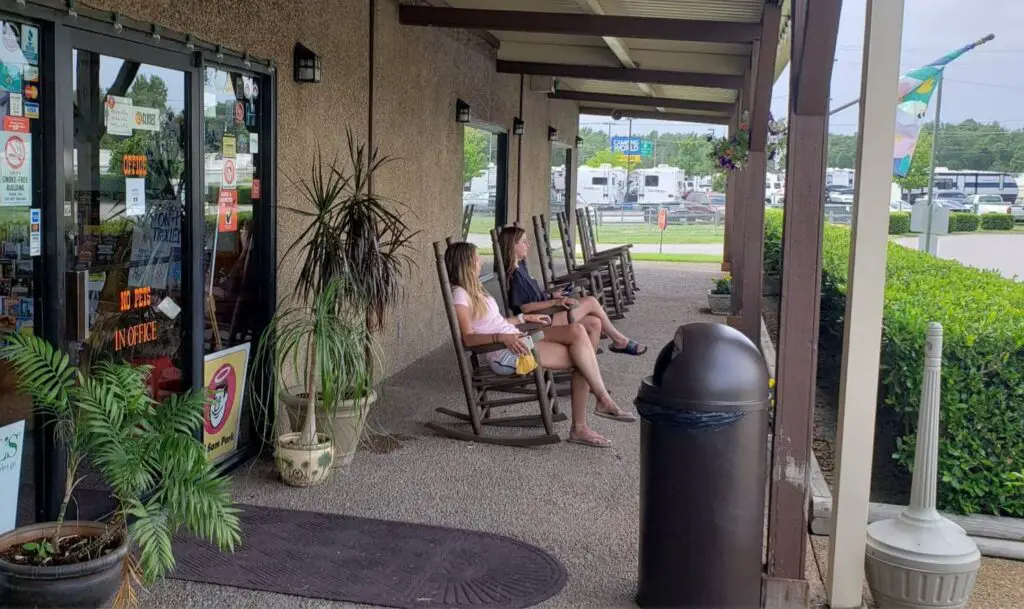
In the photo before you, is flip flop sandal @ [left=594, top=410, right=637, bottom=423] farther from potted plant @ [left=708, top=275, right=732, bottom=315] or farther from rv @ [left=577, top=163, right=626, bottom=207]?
rv @ [left=577, top=163, right=626, bottom=207]

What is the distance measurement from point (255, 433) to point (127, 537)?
2.06 m

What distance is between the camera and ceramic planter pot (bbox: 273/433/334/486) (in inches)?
161

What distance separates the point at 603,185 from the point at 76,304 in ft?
121

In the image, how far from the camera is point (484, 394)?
16.7ft

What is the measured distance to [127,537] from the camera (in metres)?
2.61

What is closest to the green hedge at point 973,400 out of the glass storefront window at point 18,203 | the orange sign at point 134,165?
the orange sign at point 134,165

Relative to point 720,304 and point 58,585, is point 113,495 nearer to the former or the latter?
point 58,585

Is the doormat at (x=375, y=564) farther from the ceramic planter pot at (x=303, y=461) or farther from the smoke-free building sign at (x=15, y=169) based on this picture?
the smoke-free building sign at (x=15, y=169)

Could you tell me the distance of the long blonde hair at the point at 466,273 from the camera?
500 centimetres

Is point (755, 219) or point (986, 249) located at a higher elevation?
point (755, 219)

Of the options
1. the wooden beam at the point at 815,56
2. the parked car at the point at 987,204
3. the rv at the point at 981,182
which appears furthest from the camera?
the rv at the point at 981,182

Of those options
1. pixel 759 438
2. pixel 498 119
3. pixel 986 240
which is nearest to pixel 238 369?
pixel 759 438

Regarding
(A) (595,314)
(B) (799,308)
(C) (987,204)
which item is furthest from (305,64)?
(C) (987,204)

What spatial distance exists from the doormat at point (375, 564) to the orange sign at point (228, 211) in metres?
1.30
